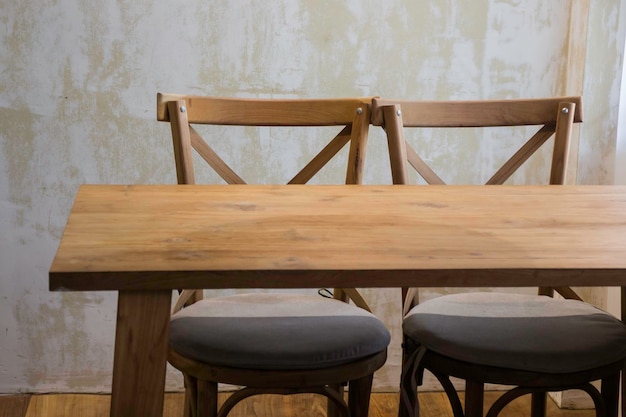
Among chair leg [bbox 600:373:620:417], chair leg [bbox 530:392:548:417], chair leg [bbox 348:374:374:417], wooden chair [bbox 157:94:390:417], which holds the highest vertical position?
wooden chair [bbox 157:94:390:417]

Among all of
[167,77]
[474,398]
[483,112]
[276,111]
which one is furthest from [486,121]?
[167,77]

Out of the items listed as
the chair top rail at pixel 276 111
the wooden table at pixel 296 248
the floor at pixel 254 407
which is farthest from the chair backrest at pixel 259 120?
the floor at pixel 254 407

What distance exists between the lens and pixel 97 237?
4.34 feet

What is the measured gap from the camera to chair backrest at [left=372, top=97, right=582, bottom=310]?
6.66ft

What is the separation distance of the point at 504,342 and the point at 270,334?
0.43m

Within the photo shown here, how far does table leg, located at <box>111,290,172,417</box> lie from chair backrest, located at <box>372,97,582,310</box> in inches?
33.8

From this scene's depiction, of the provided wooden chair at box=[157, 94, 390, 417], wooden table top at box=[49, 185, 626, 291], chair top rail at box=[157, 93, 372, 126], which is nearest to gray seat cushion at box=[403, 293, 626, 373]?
wooden chair at box=[157, 94, 390, 417]

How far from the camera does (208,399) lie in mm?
1585

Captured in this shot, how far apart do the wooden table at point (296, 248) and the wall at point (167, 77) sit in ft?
3.56

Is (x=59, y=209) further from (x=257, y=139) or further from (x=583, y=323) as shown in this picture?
(x=583, y=323)

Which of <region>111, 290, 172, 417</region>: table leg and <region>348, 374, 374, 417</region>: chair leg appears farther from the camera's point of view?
<region>348, 374, 374, 417</region>: chair leg

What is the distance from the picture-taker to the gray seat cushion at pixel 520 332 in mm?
1557

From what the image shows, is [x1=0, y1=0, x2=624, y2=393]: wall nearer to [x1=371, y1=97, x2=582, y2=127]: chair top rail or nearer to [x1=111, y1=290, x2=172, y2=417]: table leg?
→ [x1=371, y1=97, x2=582, y2=127]: chair top rail

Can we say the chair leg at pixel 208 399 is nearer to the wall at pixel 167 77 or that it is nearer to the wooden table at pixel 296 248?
the wooden table at pixel 296 248
